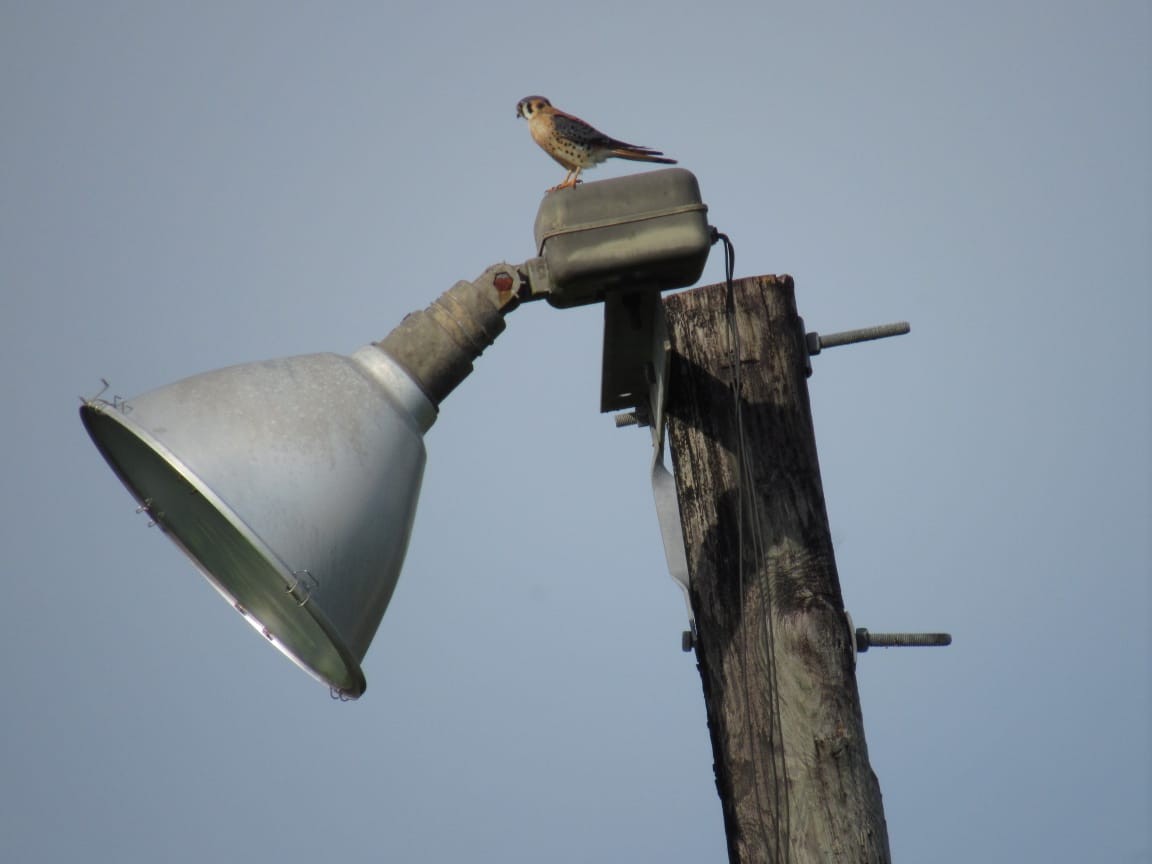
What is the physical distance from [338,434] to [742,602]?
3.07ft

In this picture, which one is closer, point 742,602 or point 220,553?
point 220,553

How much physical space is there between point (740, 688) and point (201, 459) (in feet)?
3.94

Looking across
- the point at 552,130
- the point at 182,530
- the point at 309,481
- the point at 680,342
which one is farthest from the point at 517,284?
the point at 552,130

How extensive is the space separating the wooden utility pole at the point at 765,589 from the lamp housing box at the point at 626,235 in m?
0.33

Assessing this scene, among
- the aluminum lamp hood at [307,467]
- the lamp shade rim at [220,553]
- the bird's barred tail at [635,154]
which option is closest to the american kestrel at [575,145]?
the bird's barred tail at [635,154]

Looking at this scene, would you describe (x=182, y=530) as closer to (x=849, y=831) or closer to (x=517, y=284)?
(x=517, y=284)

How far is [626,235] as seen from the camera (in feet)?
8.15

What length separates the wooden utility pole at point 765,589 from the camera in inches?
97.1

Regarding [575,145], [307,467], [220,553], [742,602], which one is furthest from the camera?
[575,145]

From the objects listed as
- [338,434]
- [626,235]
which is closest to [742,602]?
[626,235]

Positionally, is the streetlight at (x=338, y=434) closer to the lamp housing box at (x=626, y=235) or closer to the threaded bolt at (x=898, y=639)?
the lamp housing box at (x=626, y=235)

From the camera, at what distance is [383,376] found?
241 cm

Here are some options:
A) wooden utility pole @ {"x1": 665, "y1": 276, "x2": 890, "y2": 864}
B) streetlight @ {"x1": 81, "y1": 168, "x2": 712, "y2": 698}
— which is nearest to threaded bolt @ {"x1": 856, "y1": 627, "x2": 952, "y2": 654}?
wooden utility pole @ {"x1": 665, "y1": 276, "x2": 890, "y2": 864}

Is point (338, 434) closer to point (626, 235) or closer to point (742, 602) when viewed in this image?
point (626, 235)
